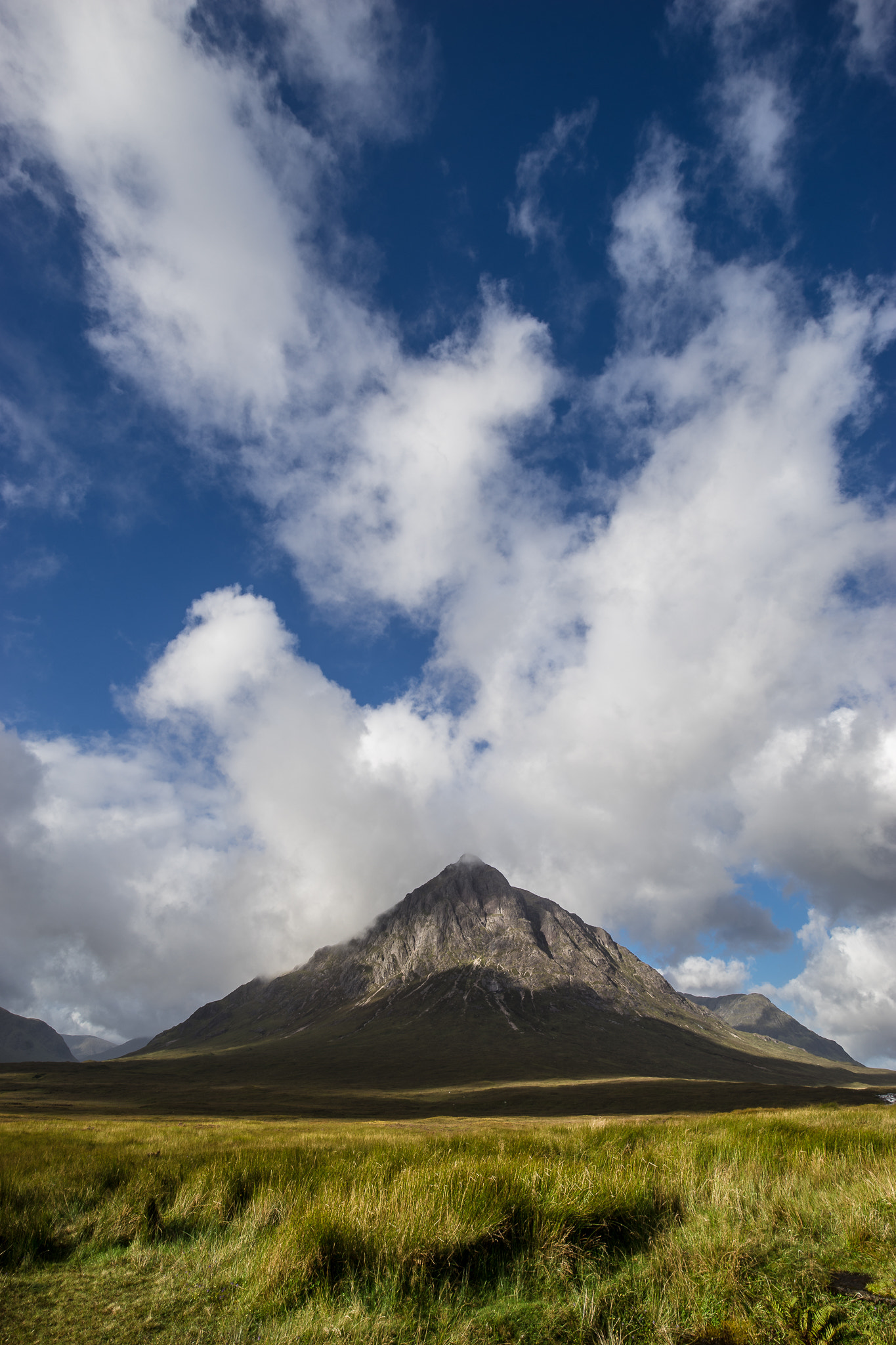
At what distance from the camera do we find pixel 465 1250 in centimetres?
687

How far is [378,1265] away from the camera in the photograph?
659cm

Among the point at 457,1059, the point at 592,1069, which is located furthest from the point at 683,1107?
the point at 457,1059

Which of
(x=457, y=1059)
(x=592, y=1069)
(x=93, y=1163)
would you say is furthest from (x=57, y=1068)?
(x=93, y=1163)

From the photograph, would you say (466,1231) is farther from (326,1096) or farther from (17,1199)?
(326,1096)

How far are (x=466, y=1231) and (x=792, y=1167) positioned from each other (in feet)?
21.7

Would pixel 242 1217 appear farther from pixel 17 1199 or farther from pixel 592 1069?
pixel 592 1069

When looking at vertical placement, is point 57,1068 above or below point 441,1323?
below

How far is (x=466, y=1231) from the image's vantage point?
693 cm

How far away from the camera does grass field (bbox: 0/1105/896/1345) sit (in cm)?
561

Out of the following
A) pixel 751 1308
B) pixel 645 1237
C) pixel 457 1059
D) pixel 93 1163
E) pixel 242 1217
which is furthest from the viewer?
pixel 457 1059

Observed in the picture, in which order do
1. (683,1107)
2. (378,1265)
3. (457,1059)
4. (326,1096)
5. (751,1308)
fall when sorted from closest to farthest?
1. (751,1308)
2. (378,1265)
3. (683,1107)
4. (326,1096)
5. (457,1059)

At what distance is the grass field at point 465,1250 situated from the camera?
5605 mm

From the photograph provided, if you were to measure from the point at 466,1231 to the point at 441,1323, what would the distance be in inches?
Answer: 57.0

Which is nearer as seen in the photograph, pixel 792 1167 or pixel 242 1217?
pixel 242 1217
